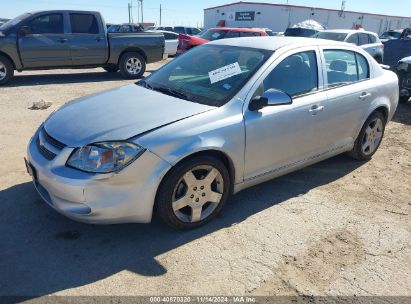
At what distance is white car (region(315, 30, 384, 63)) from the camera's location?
12.1m

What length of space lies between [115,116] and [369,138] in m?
Answer: 3.49

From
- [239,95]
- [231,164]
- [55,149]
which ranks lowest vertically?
[231,164]

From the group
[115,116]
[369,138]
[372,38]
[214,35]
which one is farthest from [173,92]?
[372,38]

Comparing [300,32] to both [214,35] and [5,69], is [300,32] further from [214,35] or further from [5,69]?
[5,69]

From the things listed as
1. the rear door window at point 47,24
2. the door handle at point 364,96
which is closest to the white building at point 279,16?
the rear door window at point 47,24

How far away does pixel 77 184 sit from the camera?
2.77 m

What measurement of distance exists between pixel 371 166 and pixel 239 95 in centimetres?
262

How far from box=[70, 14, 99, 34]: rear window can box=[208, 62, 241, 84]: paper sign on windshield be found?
25.8ft

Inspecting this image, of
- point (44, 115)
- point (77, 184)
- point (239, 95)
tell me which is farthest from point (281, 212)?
point (44, 115)

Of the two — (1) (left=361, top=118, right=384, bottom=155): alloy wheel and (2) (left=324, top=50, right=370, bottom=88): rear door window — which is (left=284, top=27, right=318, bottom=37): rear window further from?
(2) (left=324, top=50, right=370, bottom=88): rear door window

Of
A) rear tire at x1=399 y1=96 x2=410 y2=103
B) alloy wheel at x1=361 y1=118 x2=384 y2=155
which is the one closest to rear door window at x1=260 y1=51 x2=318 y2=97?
alloy wheel at x1=361 y1=118 x2=384 y2=155

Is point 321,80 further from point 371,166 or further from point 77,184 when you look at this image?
point 77,184

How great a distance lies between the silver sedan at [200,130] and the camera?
2855mm

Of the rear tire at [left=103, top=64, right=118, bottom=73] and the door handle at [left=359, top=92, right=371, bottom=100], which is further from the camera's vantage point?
the rear tire at [left=103, top=64, right=118, bottom=73]
